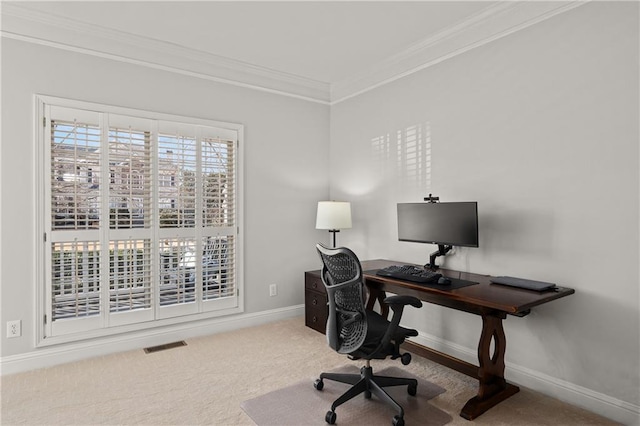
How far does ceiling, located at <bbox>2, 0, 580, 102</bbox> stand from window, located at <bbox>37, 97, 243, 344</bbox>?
1.90 feet

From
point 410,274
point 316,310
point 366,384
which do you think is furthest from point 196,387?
point 410,274

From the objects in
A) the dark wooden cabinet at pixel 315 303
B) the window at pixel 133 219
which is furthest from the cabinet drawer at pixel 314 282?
the window at pixel 133 219

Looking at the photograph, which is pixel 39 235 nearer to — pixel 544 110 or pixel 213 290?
pixel 213 290

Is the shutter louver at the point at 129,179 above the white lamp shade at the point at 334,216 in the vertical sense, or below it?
above

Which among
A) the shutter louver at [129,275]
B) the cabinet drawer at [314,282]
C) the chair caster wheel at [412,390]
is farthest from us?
the cabinet drawer at [314,282]

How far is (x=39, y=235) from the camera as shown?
9.70 ft

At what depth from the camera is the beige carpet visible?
7.48 ft

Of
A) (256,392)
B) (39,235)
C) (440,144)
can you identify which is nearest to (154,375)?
(256,392)

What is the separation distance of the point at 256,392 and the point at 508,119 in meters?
2.70

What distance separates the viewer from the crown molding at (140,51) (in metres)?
2.89

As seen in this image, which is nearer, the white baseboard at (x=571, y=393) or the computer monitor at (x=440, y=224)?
the white baseboard at (x=571, y=393)

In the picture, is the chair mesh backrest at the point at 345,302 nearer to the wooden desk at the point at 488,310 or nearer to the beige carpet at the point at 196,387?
the wooden desk at the point at 488,310

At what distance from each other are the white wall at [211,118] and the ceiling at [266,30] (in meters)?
0.17

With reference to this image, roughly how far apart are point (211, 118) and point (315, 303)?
217 cm
